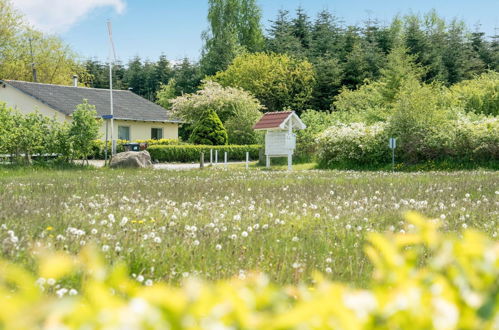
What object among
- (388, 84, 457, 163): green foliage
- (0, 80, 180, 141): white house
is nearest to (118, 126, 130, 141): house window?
(0, 80, 180, 141): white house

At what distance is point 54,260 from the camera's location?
1.02m

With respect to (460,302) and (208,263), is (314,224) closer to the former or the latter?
(208,263)

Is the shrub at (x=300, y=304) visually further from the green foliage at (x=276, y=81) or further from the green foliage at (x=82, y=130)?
the green foliage at (x=276, y=81)

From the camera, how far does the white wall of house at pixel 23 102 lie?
4581cm

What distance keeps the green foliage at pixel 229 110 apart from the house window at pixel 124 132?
16.5 ft

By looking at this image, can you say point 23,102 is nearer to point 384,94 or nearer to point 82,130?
point 82,130

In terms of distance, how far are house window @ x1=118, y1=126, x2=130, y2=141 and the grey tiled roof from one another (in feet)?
4.21

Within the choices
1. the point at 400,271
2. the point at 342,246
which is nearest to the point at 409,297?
the point at 400,271

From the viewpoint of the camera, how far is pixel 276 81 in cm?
5981

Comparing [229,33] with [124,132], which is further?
[229,33]

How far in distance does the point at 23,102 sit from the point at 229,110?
18536 mm

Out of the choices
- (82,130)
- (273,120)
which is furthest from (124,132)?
(82,130)

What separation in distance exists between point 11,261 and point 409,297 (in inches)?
159

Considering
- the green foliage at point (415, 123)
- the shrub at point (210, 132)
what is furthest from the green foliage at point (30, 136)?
the shrub at point (210, 132)
